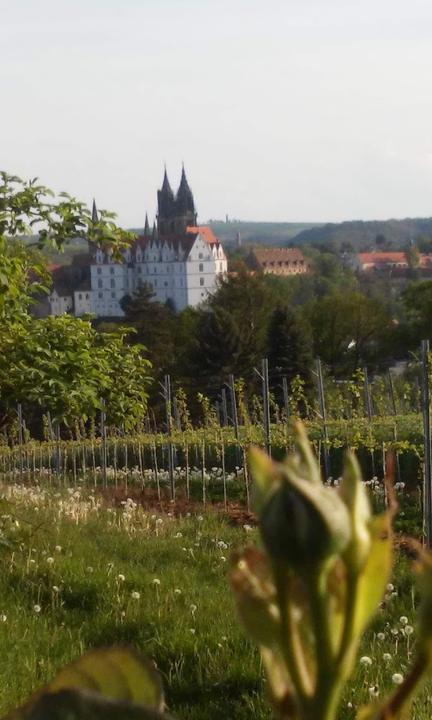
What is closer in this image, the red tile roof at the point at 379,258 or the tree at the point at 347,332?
the tree at the point at 347,332

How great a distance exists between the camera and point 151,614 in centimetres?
633

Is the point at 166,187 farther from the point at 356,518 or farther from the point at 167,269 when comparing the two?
the point at 356,518

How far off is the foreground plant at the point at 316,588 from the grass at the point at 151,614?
4.11m

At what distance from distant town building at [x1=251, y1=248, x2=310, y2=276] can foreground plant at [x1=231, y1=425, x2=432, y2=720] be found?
5888 inches

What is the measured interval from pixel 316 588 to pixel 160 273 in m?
132

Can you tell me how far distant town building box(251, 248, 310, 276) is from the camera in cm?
15025

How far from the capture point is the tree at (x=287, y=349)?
47.2m

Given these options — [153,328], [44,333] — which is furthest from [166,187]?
[44,333]

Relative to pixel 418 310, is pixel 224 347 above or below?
below

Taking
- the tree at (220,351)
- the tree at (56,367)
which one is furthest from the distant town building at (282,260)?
the tree at (56,367)

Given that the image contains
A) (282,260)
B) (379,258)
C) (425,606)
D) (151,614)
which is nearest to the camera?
(425,606)

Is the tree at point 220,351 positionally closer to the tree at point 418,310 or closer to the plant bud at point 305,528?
the tree at point 418,310

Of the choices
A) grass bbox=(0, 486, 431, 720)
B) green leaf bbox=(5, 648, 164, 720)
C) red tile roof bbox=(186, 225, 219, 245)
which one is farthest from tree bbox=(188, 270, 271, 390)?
red tile roof bbox=(186, 225, 219, 245)

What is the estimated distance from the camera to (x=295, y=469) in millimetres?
546
